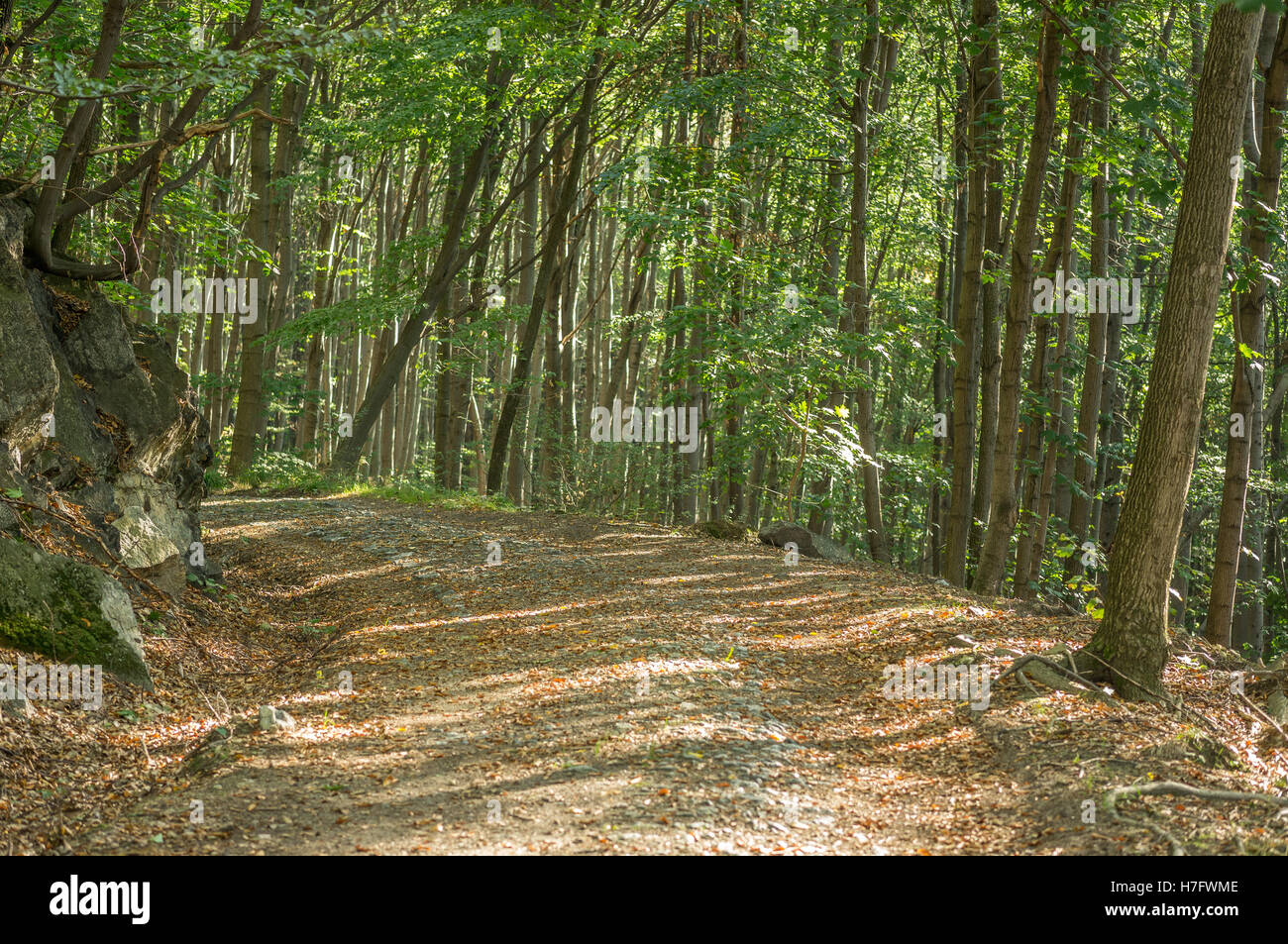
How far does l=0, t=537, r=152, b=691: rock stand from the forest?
0.17 ft

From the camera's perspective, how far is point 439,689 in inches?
263

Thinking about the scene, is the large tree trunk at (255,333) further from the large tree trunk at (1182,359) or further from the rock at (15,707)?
the large tree trunk at (1182,359)

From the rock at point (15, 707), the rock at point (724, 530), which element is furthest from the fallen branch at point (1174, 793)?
the rock at point (724, 530)

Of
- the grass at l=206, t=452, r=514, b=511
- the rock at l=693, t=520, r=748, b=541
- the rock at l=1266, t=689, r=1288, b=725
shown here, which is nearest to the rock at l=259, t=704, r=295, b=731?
the rock at l=1266, t=689, r=1288, b=725

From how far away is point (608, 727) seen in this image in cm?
585

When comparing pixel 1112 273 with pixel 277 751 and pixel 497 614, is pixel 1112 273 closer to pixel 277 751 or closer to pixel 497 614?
pixel 497 614

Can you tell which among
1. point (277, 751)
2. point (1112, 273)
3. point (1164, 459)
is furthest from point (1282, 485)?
point (277, 751)

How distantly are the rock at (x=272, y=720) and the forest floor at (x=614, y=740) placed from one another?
7 cm

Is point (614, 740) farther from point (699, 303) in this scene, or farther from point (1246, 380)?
point (699, 303)

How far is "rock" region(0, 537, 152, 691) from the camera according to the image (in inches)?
230

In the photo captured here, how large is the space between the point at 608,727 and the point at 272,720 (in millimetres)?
1945

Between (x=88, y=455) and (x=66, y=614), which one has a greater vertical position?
(x=88, y=455)

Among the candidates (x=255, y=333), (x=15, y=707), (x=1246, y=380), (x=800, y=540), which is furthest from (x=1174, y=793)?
(x=255, y=333)

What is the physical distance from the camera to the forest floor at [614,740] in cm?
441
